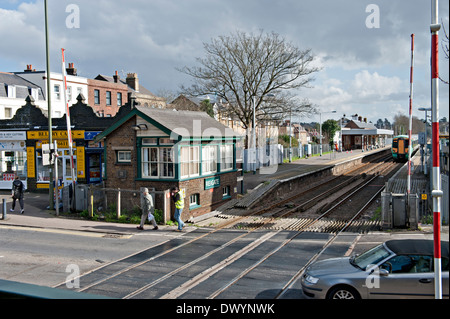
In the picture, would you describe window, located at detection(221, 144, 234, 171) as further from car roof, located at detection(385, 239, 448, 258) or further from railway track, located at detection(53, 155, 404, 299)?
car roof, located at detection(385, 239, 448, 258)

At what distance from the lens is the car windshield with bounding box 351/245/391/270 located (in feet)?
28.4

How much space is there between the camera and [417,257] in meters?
8.20

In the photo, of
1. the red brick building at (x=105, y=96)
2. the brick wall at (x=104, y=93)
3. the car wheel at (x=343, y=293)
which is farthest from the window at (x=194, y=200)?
the brick wall at (x=104, y=93)

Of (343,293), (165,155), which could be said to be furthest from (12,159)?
(343,293)

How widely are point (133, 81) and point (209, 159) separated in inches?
1473

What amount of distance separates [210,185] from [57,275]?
9867 mm

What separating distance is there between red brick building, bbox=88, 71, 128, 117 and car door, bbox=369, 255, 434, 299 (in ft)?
138

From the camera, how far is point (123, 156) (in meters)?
19.3

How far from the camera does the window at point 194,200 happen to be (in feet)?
62.0

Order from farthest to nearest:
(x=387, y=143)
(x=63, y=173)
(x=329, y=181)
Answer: (x=387, y=143)
(x=329, y=181)
(x=63, y=173)

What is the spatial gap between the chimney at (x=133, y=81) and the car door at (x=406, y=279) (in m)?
49.7
